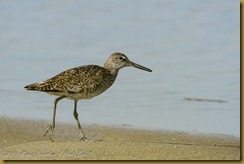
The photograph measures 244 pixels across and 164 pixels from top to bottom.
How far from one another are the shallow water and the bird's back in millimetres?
1783

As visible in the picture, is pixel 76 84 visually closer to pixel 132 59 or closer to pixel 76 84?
pixel 76 84

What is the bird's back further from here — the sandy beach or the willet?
the sandy beach

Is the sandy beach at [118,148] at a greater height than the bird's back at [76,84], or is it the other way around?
the bird's back at [76,84]

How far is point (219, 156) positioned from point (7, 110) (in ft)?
15.9

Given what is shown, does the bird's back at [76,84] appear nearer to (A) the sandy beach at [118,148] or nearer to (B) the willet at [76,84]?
(B) the willet at [76,84]

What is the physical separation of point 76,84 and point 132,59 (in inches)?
214

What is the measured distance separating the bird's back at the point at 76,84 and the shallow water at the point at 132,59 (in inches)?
70.2

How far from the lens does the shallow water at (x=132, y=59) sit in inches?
590

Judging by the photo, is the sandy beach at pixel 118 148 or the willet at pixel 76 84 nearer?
the sandy beach at pixel 118 148

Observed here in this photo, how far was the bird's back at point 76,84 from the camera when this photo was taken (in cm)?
1252

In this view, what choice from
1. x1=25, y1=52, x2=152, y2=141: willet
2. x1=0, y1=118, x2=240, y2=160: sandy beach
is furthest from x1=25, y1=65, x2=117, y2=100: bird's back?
x1=0, y1=118, x2=240, y2=160: sandy beach

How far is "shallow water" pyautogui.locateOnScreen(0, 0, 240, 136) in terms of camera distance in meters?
15.0

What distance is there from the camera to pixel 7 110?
1497cm

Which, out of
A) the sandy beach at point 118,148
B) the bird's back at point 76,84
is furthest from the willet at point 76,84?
the sandy beach at point 118,148
